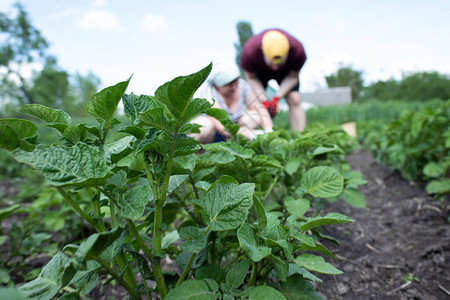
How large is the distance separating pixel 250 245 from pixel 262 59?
3.23 meters

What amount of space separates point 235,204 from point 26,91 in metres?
36.7

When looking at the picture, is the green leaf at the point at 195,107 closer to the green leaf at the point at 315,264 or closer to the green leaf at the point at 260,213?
the green leaf at the point at 260,213

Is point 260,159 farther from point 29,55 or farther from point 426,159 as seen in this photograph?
point 29,55

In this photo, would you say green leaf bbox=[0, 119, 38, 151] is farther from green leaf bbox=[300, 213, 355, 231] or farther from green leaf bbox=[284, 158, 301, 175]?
green leaf bbox=[284, 158, 301, 175]

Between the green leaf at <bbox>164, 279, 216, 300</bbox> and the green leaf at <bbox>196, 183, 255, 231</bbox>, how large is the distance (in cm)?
14

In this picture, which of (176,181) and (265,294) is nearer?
(265,294)

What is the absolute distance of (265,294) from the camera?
655mm

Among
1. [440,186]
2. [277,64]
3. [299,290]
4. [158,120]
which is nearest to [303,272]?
[299,290]

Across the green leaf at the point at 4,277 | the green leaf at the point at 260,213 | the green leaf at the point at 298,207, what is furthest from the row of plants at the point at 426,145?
the green leaf at the point at 4,277

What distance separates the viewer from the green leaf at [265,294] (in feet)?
2.11

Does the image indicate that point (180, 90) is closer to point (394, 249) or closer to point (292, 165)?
point (292, 165)

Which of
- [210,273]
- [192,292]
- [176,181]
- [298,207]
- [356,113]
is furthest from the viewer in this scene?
[356,113]

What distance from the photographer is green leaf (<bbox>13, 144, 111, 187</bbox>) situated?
0.52 meters

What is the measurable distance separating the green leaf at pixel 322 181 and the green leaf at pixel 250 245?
417mm
